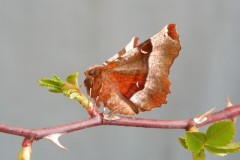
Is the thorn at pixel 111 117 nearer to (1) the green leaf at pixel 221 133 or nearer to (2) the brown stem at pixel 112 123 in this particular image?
(2) the brown stem at pixel 112 123

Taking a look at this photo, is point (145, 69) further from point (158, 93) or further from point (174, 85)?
point (174, 85)

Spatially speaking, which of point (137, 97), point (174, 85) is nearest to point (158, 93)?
point (137, 97)

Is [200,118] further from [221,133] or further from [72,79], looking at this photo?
[72,79]

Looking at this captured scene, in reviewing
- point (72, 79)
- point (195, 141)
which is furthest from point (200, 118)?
point (72, 79)

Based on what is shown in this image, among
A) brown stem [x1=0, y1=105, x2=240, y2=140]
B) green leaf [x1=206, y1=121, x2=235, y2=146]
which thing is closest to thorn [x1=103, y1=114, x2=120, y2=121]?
brown stem [x1=0, y1=105, x2=240, y2=140]

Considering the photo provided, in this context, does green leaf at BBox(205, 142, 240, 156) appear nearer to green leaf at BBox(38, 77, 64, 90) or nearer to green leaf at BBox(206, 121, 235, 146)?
green leaf at BBox(206, 121, 235, 146)

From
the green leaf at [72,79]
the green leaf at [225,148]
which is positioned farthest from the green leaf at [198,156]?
the green leaf at [72,79]
